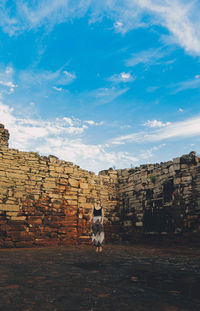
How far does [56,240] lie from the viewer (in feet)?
32.9

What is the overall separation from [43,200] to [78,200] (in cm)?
191

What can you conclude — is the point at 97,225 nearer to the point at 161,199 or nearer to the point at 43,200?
the point at 43,200

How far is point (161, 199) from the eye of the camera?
10641 millimetres

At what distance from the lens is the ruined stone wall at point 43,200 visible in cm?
909

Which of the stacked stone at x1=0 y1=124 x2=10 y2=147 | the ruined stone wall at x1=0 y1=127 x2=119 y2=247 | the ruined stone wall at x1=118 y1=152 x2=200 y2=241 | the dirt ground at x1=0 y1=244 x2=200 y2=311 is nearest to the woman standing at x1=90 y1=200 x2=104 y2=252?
the ruined stone wall at x1=0 y1=127 x2=119 y2=247

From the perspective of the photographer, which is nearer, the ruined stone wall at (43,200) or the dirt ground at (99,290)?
the dirt ground at (99,290)

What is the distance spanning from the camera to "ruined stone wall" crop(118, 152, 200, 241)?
30.7 feet

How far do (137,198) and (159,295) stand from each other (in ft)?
31.6

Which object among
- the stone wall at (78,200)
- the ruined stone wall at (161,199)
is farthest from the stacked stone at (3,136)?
the ruined stone wall at (161,199)

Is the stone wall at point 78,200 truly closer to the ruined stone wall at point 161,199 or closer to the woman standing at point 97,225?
the ruined stone wall at point 161,199

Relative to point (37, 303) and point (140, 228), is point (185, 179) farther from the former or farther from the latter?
point (37, 303)

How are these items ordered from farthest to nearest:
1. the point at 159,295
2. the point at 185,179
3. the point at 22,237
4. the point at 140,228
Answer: the point at 140,228 → the point at 185,179 → the point at 22,237 → the point at 159,295

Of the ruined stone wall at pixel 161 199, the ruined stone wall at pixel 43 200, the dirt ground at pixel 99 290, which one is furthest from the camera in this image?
the ruined stone wall at pixel 161 199

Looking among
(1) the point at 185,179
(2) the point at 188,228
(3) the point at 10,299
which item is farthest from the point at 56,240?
(3) the point at 10,299
